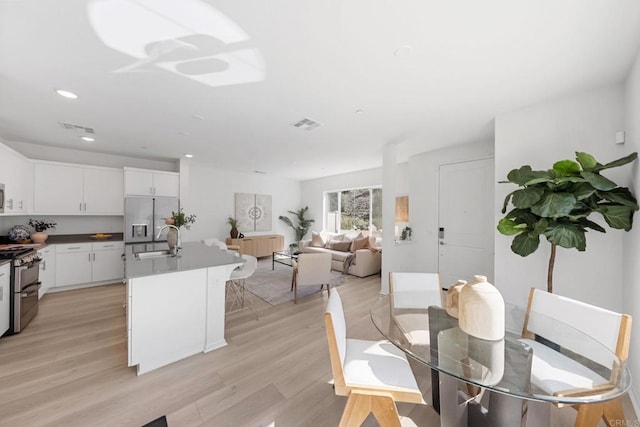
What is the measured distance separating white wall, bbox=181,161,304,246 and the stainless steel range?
2578 millimetres

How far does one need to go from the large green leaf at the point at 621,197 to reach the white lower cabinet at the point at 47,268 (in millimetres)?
6694

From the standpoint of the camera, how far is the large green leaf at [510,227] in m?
2.19

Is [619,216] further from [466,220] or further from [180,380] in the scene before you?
[180,380]

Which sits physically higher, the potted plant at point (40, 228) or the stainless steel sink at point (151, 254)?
the potted plant at point (40, 228)

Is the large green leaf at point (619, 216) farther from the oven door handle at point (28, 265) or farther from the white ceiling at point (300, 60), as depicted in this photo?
the oven door handle at point (28, 265)

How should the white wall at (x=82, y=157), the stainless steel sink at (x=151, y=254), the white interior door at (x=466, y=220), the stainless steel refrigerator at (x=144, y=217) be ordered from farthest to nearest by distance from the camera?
the stainless steel refrigerator at (x=144, y=217) < the white wall at (x=82, y=157) < the white interior door at (x=466, y=220) < the stainless steel sink at (x=151, y=254)

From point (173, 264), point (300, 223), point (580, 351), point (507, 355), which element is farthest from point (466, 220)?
point (300, 223)

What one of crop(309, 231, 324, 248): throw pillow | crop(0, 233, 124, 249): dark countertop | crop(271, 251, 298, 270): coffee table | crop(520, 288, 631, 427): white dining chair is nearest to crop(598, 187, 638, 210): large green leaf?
crop(520, 288, 631, 427): white dining chair

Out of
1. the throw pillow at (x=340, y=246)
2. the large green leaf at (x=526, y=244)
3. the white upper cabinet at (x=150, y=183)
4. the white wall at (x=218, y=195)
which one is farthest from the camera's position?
the white wall at (x=218, y=195)

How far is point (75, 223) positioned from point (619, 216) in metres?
7.55

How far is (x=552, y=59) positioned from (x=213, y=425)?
361 cm

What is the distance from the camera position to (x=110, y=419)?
155 cm

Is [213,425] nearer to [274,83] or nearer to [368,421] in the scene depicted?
[368,421]

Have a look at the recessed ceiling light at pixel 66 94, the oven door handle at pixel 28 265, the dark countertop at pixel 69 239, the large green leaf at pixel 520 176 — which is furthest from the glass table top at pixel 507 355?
the dark countertop at pixel 69 239
